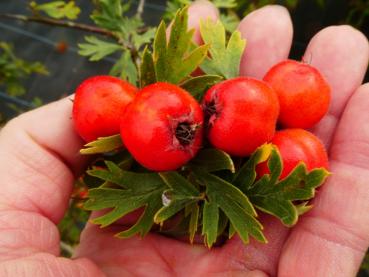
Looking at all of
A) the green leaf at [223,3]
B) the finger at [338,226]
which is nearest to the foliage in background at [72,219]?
the green leaf at [223,3]

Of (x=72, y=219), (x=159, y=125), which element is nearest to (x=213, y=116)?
(x=159, y=125)

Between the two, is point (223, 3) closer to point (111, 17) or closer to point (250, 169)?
point (111, 17)

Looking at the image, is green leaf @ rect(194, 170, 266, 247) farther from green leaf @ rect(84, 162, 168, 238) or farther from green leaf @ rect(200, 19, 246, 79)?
green leaf @ rect(200, 19, 246, 79)

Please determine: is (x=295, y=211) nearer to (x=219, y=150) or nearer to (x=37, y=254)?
(x=219, y=150)

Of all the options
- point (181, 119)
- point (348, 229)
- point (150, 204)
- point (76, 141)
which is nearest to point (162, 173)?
point (150, 204)

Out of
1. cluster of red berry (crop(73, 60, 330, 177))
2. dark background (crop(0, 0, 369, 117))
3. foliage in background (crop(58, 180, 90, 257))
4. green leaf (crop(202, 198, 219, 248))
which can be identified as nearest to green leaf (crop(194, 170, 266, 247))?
green leaf (crop(202, 198, 219, 248))

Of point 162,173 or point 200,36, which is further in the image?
point 200,36
